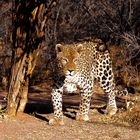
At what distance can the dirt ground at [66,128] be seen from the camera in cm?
877

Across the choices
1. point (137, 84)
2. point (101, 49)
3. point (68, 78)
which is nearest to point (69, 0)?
point (137, 84)

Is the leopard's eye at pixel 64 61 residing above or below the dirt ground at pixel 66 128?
above

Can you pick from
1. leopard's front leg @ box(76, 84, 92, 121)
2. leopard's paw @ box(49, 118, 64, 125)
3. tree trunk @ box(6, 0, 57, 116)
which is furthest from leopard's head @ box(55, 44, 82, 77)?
leopard's paw @ box(49, 118, 64, 125)

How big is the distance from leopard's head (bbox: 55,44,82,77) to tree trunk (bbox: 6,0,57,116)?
687mm

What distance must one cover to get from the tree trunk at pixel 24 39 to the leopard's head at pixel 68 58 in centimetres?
69

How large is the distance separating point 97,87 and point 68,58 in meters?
6.72

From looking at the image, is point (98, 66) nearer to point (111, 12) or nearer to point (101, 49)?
point (101, 49)

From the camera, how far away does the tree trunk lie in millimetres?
10391

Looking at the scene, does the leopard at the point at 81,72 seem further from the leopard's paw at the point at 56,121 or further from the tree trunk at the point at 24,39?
the tree trunk at the point at 24,39

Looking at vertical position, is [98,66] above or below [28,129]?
above

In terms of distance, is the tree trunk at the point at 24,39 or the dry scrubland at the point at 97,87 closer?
the dry scrubland at the point at 97,87

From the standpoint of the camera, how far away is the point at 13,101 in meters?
10.5

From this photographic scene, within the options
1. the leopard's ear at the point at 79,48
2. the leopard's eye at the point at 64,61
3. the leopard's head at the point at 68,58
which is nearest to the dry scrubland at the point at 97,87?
the leopard's head at the point at 68,58

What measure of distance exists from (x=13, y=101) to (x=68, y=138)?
2105 millimetres
